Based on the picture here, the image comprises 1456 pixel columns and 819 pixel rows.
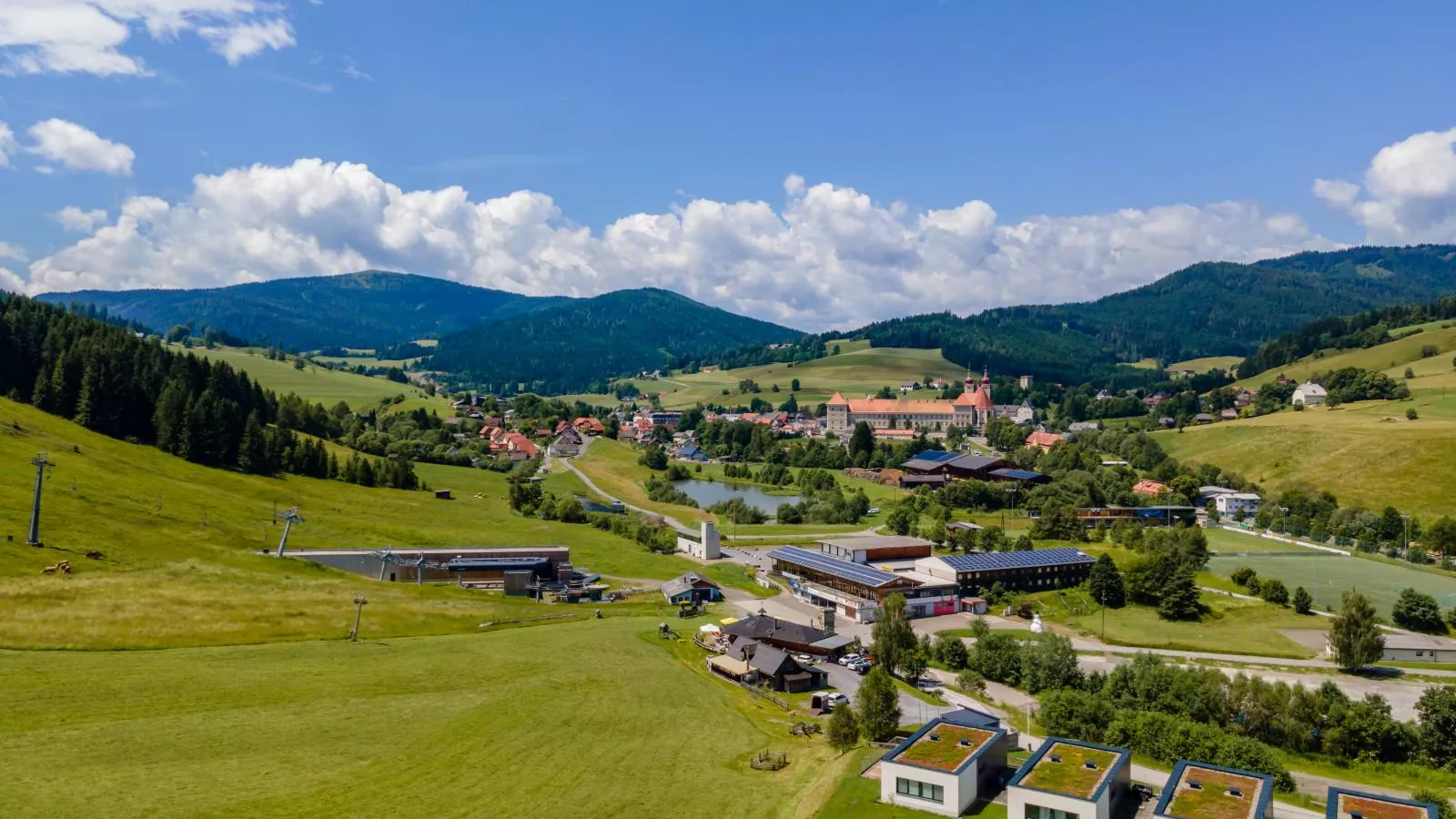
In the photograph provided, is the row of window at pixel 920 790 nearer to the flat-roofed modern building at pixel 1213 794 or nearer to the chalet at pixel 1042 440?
the flat-roofed modern building at pixel 1213 794

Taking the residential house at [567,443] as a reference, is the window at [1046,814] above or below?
below

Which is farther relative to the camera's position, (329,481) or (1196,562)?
(329,481)

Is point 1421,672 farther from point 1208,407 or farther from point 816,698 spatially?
point 1208,407

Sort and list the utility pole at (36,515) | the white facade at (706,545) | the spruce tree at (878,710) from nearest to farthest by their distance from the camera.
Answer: the spruce tree at (878,710) → the utility pole at (36,515) → the white facade at (706,545)

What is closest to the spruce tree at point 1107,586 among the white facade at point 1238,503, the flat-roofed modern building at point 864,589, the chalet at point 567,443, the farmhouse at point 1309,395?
the flat-roofed modern building at point 864,589

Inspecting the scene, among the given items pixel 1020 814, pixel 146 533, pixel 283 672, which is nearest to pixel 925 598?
pixel 1020 814

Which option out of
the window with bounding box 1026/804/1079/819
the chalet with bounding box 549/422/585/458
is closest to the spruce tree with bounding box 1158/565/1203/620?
the window with bounding box 1026/804/1079/819

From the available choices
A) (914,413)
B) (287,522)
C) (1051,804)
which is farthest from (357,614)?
(914,413)
